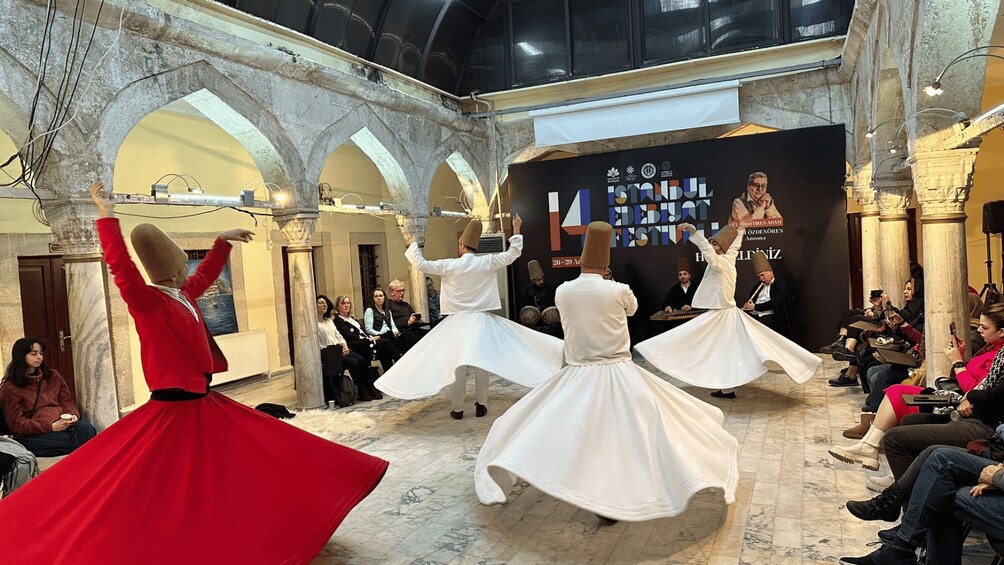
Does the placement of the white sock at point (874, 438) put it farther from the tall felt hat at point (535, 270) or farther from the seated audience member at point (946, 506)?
the tall felt hat at point (535, 270)

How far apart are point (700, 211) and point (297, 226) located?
18.6ft

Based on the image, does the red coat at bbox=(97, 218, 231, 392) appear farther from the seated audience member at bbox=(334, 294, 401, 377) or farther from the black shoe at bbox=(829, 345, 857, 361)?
the black shoe at bbox=(829, 345, 857, 361)

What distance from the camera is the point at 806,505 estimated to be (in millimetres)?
4008

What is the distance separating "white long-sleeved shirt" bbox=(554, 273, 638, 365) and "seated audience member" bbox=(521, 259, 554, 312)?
6780 millimetres

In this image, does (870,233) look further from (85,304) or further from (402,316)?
(85,304)

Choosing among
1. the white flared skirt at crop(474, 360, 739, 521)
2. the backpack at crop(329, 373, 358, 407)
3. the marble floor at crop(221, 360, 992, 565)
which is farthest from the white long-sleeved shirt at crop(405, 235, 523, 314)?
the white flared skirt at crop(474, 360, 739, 521)

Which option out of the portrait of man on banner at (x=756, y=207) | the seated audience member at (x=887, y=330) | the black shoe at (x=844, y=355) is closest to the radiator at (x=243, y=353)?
the portrait of man on banner at (x=756, y=207)

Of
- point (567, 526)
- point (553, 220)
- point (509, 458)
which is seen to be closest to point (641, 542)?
point (567, 526)

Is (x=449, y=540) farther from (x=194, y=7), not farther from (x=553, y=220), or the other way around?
(x=553, y=220)

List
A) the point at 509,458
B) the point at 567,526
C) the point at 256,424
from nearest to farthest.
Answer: the point at 256,424 → the point at 509,458 → the point at 567,526

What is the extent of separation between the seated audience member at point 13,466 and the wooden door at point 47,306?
3746mm

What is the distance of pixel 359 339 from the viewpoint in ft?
26.8

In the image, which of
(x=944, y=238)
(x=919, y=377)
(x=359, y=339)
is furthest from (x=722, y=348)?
(x=359, y=339)

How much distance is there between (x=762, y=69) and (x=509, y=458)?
8.26m
